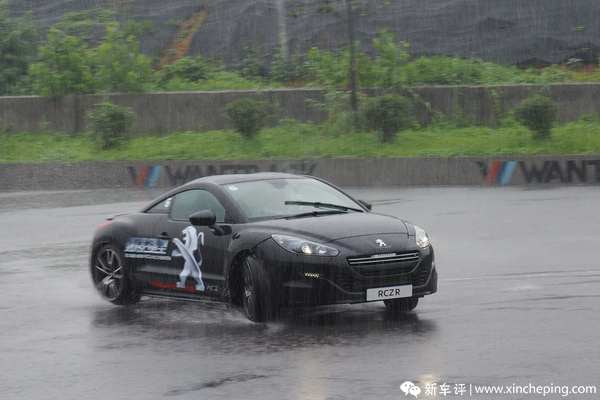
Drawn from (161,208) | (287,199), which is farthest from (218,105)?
(287,199)

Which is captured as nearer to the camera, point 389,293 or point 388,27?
point 389,293

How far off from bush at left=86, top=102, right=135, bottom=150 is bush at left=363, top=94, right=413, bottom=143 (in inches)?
287

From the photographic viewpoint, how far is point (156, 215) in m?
11.3

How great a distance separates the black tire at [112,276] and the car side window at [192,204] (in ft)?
2.72

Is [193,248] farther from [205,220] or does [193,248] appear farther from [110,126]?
[110,126]

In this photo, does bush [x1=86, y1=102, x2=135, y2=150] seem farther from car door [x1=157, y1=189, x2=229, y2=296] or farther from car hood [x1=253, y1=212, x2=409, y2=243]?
car hood [x1=253, y1=212, x2=409, y2=243]

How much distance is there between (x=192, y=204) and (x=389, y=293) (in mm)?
2520

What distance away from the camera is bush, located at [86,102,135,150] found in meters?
31.9

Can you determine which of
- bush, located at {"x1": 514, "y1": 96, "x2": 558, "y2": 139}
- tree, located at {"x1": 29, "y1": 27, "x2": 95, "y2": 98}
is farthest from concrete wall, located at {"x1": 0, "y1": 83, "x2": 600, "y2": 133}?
bush, located at {"x1": 514, "y1": 96, "x2": 558, "y2": 139}

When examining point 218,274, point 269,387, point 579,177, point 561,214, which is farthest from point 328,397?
point 579,177

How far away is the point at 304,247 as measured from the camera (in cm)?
948

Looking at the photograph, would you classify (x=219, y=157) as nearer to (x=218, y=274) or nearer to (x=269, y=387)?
(x=218, y=274)

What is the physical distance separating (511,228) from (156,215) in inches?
270

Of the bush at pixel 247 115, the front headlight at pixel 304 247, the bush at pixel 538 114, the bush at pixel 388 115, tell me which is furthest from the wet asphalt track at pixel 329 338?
the bush at pixel 247 115
